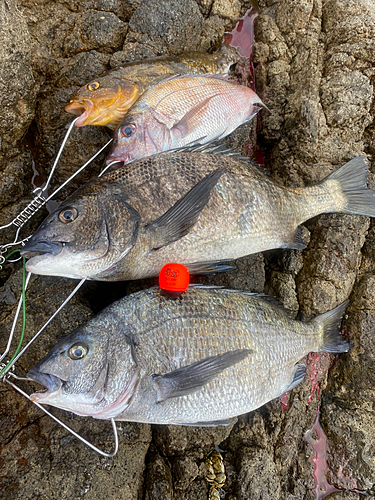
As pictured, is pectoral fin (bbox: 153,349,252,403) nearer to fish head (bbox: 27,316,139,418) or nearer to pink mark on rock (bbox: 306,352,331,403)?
fish head (bbox: 27,316,139,418)

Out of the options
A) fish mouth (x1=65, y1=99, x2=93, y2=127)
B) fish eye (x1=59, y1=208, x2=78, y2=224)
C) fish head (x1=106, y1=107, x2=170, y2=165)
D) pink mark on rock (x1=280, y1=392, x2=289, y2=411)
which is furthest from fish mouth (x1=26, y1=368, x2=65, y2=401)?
pink mark on rock (x1=280, y1=392, x2=289, y2=411)

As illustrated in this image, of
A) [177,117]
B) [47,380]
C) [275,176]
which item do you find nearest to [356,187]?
[275,176]

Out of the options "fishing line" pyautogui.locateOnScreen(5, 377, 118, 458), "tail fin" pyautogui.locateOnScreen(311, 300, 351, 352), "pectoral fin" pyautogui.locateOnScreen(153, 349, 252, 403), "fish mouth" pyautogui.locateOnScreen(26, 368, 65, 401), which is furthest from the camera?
"tail fin" pyautogui.locateOnScreen(311, 300, 351, 352)

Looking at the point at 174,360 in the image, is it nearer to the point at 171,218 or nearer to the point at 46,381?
the point at 46,381

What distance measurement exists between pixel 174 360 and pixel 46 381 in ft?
2.61

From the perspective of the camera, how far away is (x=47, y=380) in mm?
2045

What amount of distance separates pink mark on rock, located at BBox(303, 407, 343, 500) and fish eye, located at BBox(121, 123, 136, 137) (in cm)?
306

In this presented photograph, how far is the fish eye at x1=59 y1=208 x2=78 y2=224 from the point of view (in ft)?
7.17

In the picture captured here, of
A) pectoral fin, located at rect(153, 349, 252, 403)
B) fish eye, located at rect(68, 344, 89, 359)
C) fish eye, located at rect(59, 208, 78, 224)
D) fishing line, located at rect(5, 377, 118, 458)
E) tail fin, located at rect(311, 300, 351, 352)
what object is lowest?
tail fin, located at rect(311, 300, 351, 352)

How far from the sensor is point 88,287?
2887 mm

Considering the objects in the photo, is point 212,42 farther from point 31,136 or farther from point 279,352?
point 279,352

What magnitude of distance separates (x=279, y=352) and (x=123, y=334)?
1189 mm

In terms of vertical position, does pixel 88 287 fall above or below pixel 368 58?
below

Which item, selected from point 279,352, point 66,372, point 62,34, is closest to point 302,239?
point 279,352
